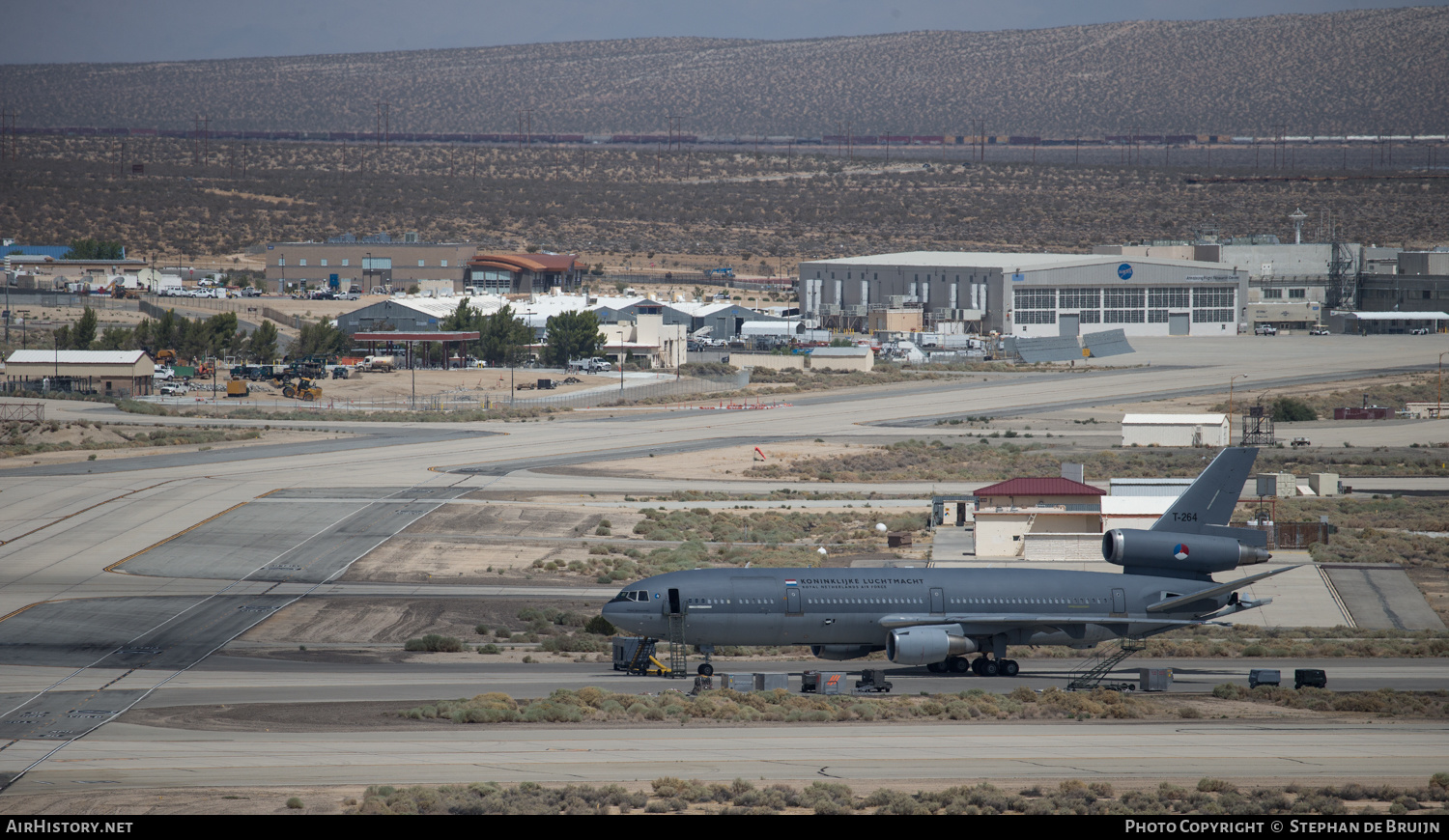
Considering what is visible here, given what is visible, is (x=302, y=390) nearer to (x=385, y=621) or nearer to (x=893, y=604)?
(x=385, y=621)

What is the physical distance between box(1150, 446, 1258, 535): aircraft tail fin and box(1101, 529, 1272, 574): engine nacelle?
0.80 m

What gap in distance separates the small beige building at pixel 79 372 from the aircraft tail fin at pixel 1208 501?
91.0 metres

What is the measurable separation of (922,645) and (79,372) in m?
92.0

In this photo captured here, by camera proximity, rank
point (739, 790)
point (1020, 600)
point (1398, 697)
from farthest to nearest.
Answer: point (1020, 600)
point (1398, 697)
point (739, 790)

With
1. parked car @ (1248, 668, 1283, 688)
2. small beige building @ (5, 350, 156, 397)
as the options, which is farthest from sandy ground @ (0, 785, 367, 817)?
small beige building @ (5, 350, 156, 397)

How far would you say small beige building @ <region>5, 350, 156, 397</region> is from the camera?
111125 mm

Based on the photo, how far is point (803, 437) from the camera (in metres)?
96.7

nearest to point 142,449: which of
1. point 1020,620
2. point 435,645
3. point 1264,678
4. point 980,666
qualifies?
point 435,645

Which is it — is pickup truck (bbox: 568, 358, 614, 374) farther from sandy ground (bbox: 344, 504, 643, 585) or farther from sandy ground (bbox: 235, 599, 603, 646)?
sandy ground (bbox: 235, 599, 603, 646)

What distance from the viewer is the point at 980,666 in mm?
42688

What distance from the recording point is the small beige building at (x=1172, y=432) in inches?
3588

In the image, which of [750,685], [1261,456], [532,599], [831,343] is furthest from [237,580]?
[831,343]

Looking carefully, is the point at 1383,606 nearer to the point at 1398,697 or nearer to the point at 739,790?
the point at 1398,697

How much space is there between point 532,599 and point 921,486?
32254 millimetres
